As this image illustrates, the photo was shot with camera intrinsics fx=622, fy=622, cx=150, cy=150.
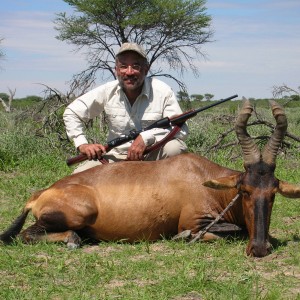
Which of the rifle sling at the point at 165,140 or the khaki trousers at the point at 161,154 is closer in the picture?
the rifle sling at the point at 165,140

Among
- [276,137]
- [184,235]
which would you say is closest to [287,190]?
[276,137]

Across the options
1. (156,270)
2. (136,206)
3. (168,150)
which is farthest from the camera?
(168,150)

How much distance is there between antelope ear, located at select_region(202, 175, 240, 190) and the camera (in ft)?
17.6

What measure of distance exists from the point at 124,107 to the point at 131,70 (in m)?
0.47

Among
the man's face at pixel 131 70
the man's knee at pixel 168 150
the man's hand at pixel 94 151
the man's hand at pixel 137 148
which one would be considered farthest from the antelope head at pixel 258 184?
the man's face at pixel 131 70

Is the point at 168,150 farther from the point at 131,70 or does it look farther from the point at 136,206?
the point at 136,206

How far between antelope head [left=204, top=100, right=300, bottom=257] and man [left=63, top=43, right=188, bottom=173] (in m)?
1.51

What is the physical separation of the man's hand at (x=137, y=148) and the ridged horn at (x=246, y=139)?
1.37 m

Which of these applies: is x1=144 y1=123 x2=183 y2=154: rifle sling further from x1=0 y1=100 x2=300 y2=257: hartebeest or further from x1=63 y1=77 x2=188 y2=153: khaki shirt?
x1=0 y1=100 x2=300 y2=257: hartebeest

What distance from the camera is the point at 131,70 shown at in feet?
22.0

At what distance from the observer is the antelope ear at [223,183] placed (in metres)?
5.36

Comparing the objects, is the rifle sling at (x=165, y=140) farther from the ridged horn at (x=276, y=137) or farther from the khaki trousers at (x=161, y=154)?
the ridged horn at (x=276, y=137)

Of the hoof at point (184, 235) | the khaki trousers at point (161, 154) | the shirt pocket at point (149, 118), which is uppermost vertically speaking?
the shirt pocket at point (149, 118)

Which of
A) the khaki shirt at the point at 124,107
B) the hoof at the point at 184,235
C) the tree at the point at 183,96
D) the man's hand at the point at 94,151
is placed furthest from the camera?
the tree at the point at 183,96
